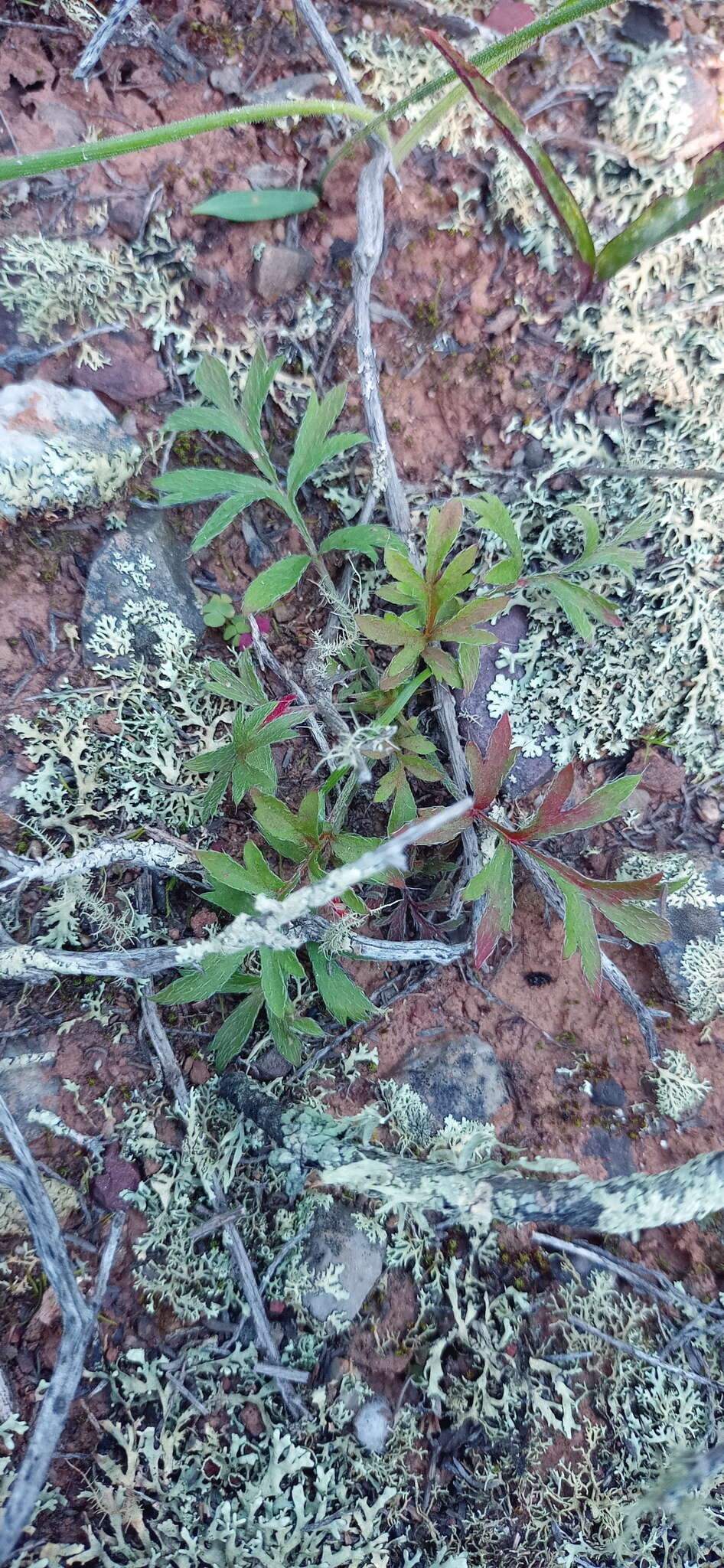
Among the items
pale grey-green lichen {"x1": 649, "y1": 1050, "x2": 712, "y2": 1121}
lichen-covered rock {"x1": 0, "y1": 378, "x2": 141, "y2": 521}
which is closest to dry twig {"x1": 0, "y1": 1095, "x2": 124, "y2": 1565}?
pale grey-green lichen {"x1": 649, "y1": 1050, "x2": 712, "y2": 1121}

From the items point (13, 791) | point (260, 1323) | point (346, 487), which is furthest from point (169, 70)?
point (260, 1323)

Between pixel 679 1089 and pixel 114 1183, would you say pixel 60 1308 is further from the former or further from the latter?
pixel 679 1089

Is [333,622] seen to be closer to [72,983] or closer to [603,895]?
[603,895]

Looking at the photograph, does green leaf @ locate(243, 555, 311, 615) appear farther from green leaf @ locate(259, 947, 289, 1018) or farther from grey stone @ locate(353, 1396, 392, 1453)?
grey stone @ locate(353, 1396, 392, 1453)

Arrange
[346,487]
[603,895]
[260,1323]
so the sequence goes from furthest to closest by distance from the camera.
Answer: [346,487], [603,895], [260,1323]

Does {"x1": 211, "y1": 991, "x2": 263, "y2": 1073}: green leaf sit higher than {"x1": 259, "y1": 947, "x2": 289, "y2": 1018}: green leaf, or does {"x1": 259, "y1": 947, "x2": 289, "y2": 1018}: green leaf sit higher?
{"x1": 259, "y1": 947, "x2": 289, "y2": 1018}: green leaf

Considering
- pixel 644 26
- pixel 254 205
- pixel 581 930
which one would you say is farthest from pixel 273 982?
pixel 644 26
